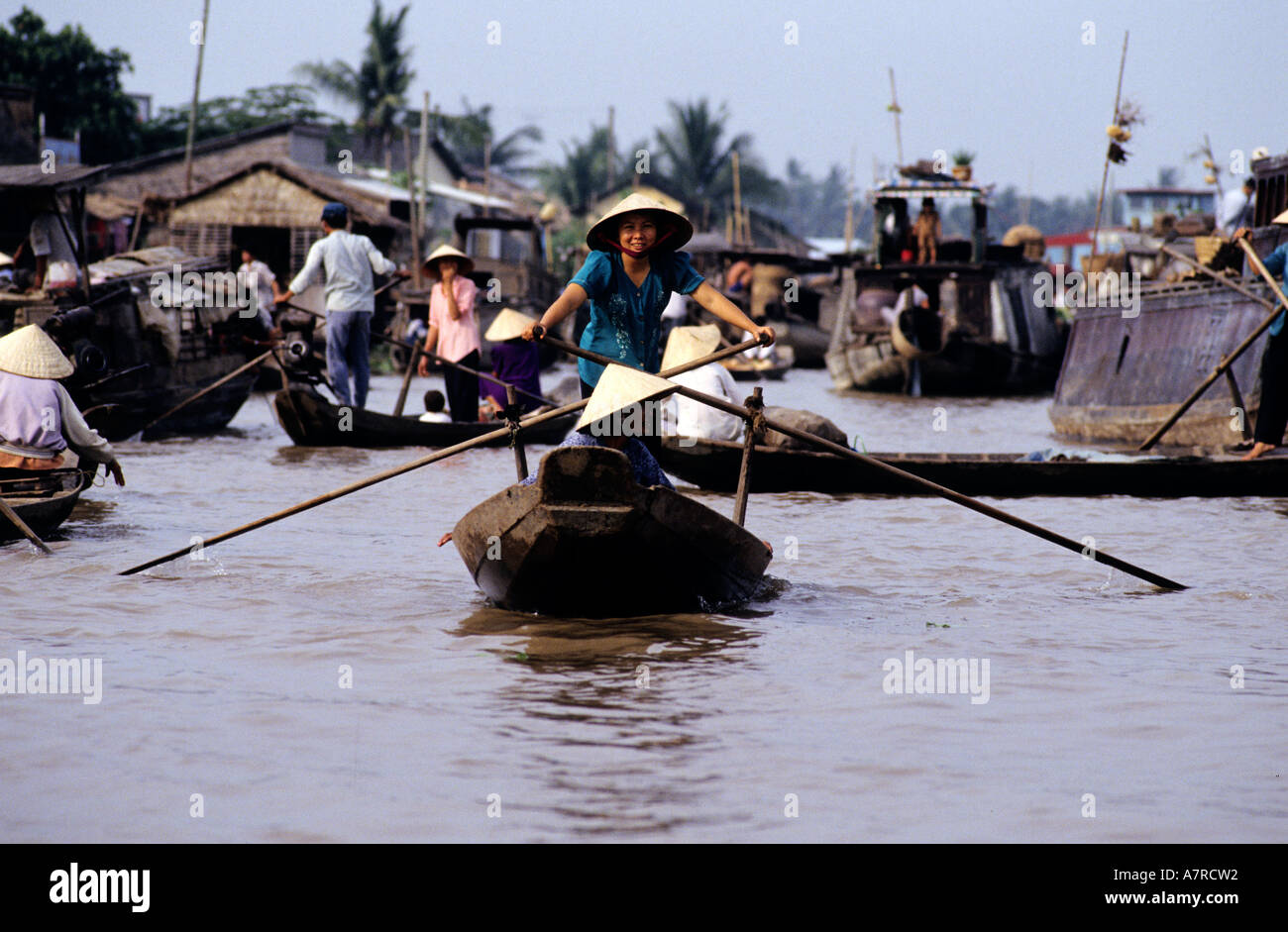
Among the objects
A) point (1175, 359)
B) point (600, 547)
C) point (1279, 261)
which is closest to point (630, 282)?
point (600, 547)

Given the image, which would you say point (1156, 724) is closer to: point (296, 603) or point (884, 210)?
point (296, 603)

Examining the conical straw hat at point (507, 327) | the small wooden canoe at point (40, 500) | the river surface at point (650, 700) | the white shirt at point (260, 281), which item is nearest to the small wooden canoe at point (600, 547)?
the river surface at point (650, 700)

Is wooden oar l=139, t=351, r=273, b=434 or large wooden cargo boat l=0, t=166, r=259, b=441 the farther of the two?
wooden oar l=139, t=351, r=273, b=434

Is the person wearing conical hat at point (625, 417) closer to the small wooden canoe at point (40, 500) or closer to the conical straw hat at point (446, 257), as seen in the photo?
the small wooden canoe at point (40, 500)

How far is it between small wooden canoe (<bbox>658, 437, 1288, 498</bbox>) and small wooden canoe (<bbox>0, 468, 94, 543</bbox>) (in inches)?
140

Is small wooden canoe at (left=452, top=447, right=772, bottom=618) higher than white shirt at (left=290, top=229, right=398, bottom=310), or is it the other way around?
white shirt at (left=290, top=229, right=398, bottom=310)

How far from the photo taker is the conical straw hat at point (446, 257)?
38.1 feet

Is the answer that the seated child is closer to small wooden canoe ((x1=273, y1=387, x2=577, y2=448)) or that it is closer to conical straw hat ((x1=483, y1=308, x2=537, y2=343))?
small wooden canoe ((x1=273, y1=387, x2=577, y2=448))

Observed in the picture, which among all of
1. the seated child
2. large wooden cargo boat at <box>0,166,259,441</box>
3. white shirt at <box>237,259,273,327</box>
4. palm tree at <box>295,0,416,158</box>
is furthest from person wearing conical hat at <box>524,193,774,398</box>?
palm tree at <box>295,0,416,158</box>

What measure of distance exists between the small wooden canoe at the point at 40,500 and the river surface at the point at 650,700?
5.5 inches

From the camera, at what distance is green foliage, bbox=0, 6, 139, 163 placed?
96.4 ft

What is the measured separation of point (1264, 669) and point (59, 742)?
385 centimetres

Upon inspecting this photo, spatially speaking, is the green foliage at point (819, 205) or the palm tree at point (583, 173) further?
the green foliage at point (819, 205)
